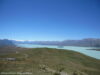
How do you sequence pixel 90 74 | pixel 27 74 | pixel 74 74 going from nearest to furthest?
pixel 27 74 → pixel 74 74 → pixel 90 74

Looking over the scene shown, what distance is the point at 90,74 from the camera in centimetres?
2217

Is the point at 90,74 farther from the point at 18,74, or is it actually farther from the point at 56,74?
the point at 18,74

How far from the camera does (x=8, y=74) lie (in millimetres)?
14703

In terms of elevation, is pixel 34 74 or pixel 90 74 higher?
pixel 34 74

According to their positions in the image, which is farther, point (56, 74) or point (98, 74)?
point (98, 74)

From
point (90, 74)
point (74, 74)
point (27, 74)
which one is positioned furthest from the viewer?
point (90, 74)

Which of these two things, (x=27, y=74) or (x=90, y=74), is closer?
(x=27, y=74)

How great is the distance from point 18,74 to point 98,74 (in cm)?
1969

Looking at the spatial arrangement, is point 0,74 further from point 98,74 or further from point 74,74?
point 98,74

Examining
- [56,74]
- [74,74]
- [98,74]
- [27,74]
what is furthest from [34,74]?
[98,74]

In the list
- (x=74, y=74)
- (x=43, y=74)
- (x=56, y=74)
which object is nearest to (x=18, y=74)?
(x=43, y=74)

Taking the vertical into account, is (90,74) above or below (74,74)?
below

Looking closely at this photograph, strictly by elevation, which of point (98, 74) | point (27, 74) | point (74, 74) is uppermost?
point (27, 74)

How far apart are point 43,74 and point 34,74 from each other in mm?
1455
